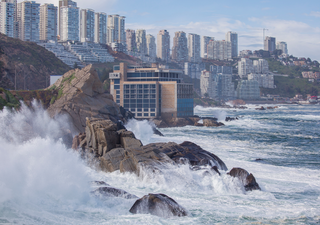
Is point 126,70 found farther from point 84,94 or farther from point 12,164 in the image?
point 12,164

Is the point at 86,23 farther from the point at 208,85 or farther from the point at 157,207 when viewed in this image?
the point at 157,207

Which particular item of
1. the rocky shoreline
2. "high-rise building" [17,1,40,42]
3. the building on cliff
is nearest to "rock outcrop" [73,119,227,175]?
the rocky shoreline

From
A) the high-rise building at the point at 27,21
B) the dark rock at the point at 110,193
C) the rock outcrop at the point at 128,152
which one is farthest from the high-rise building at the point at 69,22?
the dark rock at the point at 110,193

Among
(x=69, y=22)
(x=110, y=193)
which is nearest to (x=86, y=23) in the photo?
(x=69, y=22)

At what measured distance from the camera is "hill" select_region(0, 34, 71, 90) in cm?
6675

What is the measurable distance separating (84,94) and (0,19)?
127 metres

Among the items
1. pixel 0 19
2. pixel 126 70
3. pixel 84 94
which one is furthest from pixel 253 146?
pixel 0 19

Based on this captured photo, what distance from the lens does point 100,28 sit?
191 metres

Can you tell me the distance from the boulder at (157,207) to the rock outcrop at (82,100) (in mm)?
22788

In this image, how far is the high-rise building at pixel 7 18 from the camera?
467 ft

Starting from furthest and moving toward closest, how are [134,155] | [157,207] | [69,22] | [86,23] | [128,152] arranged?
[86,23] < [69,22] < [128,152] < [134,155] < [157,207]

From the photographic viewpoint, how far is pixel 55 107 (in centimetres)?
3697

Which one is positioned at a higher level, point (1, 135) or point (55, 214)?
point (1, 135)

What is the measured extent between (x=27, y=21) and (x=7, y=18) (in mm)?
8216
